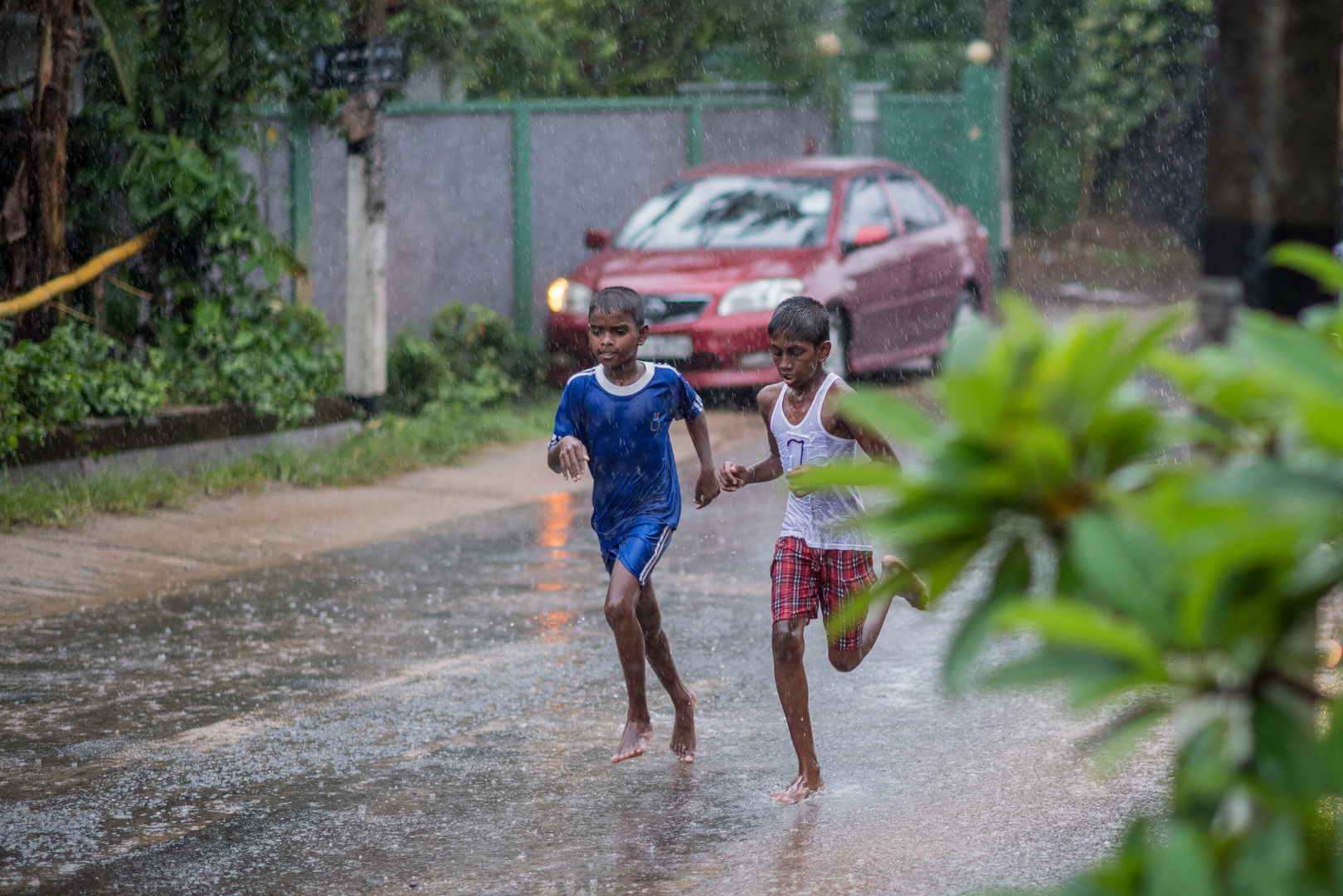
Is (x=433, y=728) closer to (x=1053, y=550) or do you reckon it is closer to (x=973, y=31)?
(x=1053, y=550)

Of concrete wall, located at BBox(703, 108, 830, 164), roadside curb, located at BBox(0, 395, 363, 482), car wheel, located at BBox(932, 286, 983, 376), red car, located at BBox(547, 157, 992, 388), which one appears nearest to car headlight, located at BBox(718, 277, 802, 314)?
red car, located at BBox(547, 157, 992, 388)

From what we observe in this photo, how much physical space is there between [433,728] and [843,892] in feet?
6.48

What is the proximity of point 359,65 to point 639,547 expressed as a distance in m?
6.24

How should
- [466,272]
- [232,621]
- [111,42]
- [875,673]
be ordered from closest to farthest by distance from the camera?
[875,673], [232,621], [111,42], [466,272]

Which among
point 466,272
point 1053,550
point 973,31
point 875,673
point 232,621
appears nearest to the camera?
point 1053,550

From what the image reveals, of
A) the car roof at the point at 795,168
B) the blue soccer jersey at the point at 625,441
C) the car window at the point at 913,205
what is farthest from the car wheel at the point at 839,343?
the blue soccer jersey at the point at 625,441

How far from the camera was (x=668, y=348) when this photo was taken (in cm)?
1235

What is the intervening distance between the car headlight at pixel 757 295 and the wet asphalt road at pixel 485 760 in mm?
4679

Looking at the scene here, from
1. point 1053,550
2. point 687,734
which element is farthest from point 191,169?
point 1053,550

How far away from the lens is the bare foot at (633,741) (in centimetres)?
535

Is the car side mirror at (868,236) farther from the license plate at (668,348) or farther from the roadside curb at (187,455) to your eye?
the roadside curb at (187,455)

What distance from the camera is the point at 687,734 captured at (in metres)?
5.41

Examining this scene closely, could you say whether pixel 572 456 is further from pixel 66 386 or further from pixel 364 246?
pixel 364 246

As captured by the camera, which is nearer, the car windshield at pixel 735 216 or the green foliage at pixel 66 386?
the green foliage at pixel 66 386
